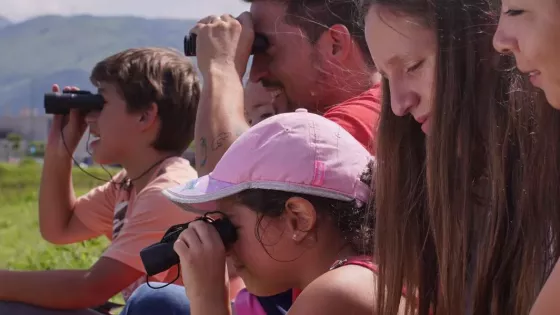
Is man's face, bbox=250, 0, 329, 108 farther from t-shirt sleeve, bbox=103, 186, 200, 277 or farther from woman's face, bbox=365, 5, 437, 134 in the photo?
woman's face, bbox=365, 5, 437, 134

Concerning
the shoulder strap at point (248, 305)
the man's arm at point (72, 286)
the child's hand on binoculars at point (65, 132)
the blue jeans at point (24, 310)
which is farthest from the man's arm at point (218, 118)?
the child's hand on binoculars at point (65, 132)

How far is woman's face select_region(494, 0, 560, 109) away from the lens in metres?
1.39

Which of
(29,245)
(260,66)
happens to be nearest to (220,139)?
(260,66)

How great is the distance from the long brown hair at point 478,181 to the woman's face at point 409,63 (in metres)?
0.03

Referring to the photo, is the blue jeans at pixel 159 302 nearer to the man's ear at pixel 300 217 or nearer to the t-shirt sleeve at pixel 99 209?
the man's ear at pixel 300 217

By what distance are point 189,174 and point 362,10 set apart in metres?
1.48

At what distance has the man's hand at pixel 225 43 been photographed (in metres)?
2.96

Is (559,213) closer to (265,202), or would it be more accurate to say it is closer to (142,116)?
(265,202)

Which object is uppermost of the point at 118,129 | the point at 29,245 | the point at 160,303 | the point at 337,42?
the point at 337,42

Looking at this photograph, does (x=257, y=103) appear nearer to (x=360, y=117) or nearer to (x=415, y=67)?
(x=360, y=117)

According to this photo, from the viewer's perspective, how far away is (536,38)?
4.64 feet

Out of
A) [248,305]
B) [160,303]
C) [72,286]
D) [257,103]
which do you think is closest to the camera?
[248,305]

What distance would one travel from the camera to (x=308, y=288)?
6.22 ft

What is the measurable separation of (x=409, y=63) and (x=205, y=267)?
652 mm
